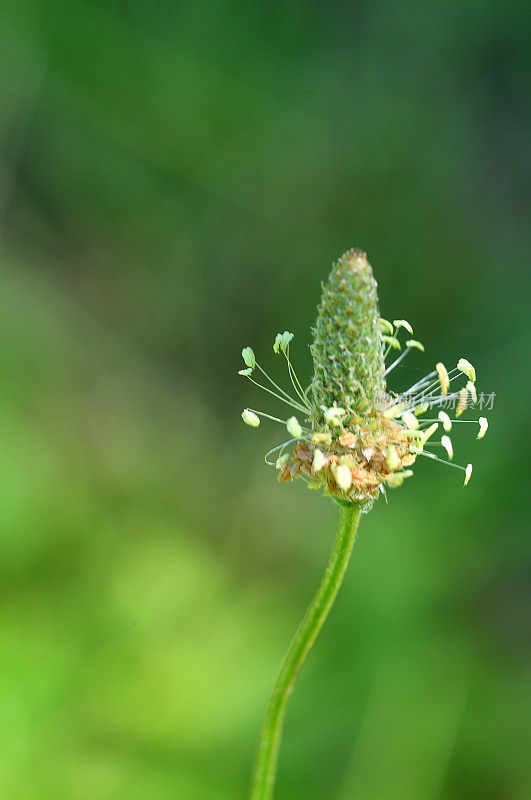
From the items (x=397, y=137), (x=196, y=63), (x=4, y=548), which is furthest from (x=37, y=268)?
(x=397, y=137)

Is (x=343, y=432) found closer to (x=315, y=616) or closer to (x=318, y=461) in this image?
(x=318, y=461)

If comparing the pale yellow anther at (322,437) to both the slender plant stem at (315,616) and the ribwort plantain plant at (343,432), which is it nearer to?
the ribwort plantain plant at (343,432)

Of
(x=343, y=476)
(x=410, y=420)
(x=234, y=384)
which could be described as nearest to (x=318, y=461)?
(x=343, y=476)

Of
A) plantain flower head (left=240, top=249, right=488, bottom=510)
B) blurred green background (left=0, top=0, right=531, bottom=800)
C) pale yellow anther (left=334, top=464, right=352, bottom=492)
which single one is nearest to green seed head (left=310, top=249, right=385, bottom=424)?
plantain flower head (left=240, top=249, right=488, bottom=510)

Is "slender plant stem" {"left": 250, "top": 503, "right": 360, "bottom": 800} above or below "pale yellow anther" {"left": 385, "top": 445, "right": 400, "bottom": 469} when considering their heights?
below

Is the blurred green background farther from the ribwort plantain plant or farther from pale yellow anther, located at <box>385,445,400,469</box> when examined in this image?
pale yellow anther, located at <box>385,445,400,469</box>

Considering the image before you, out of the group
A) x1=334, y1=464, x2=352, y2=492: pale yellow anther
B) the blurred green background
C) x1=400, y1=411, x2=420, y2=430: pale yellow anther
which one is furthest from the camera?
the blurred green background

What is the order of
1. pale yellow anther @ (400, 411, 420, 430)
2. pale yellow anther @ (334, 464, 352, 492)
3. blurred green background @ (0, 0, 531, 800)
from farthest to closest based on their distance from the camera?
blurred green background @ (0, 0, 531, 800) → pale yellow anther @ (400, 411, 420, 430) → pale yellow anther @ (334, 464, 352, 492)

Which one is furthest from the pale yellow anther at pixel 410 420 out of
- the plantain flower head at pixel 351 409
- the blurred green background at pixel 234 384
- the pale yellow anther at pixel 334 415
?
the blurred green background at pixel 234 384
